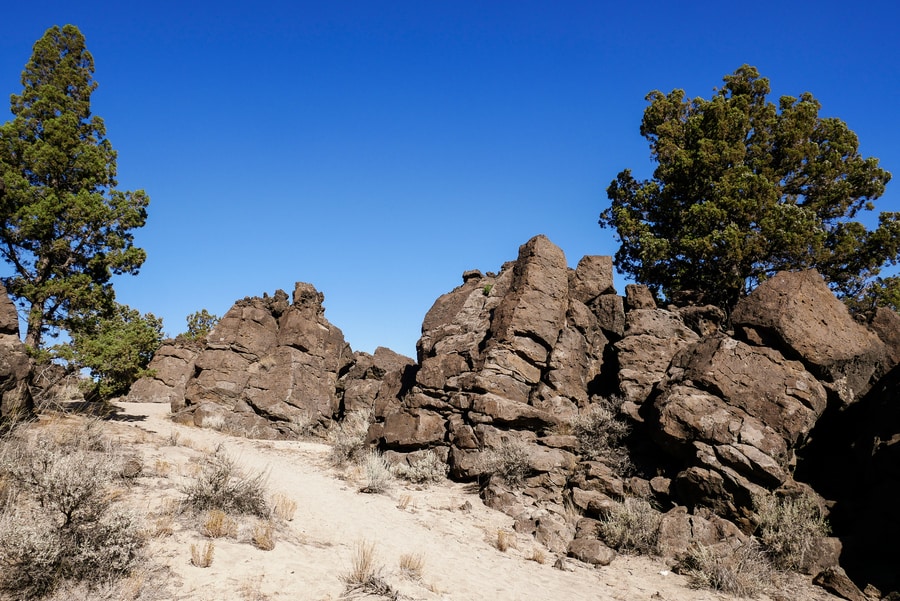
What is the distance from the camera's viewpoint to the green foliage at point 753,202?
60.7 ft

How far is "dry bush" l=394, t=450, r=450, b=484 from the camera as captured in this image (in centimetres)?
1424

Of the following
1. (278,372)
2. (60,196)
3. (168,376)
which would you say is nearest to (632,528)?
(278,372)

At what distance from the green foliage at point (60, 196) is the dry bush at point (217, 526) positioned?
1451cm

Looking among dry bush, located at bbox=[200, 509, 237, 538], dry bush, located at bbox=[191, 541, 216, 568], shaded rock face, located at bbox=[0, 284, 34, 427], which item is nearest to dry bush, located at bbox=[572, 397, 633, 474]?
dry bush, located at bbox=[200, 509, 237, 538]

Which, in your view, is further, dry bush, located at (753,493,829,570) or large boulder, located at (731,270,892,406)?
large boulder, located at (731,270,892,406)

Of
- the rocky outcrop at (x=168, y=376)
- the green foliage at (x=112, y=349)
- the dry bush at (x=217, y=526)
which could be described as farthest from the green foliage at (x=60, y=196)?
the dry bush at (x=217, y=526)

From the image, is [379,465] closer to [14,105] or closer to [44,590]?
[44,590]

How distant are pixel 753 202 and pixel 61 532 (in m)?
21.5

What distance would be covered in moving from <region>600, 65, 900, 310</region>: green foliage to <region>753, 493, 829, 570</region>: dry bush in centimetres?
1057

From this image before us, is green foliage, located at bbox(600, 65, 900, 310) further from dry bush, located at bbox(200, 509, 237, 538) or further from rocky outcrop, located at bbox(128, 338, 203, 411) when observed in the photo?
rocky outcrop, located at bbox(128, 338, 203, 411)

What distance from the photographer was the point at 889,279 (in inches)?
776

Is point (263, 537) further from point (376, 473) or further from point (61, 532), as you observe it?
point (376, 473)

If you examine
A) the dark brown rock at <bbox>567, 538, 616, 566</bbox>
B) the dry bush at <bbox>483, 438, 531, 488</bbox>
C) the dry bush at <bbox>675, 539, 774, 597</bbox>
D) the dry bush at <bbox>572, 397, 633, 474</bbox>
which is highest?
the dry bush at <bbox>572, 397, 633, 474</bbox>

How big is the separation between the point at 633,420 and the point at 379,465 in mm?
7565
